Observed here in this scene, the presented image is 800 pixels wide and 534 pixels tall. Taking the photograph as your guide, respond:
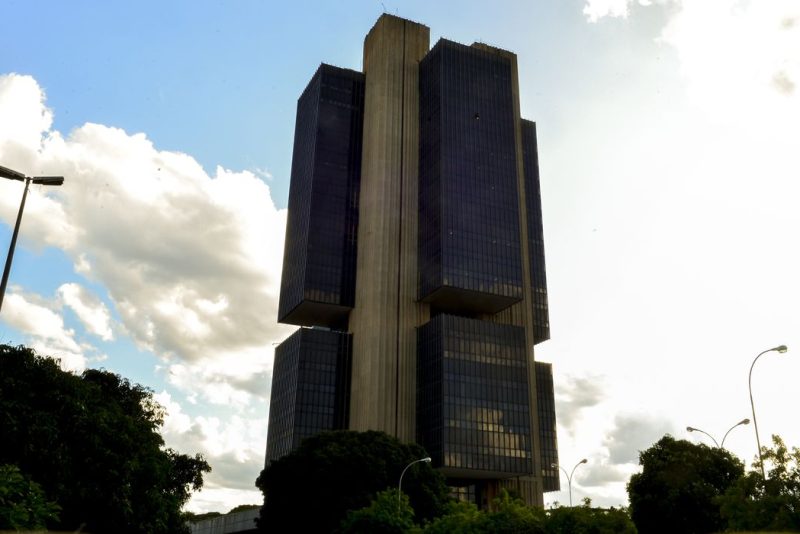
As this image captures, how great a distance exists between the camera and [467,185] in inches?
5620

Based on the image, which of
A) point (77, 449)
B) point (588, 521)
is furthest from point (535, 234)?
point (77, 449)

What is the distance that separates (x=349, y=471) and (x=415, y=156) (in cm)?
8332

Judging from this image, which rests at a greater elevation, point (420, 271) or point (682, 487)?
point (420, 271)

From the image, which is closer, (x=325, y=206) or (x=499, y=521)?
(x=499, y=521)

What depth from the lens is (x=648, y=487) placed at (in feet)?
256

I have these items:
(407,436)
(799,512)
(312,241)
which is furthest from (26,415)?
(312,241)

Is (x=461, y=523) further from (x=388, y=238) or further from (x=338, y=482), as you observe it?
(x=388, y=238)

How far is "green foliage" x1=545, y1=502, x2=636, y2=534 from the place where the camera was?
47.8m

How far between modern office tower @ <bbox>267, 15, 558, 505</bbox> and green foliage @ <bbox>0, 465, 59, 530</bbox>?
96173 millimetres

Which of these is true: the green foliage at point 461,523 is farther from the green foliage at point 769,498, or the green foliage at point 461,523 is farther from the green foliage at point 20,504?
the green foliage at point 20,504

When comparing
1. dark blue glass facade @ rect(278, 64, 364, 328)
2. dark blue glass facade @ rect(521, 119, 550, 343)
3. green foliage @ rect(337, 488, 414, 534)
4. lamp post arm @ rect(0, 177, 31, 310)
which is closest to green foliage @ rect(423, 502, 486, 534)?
green foliage @ rect(337, 488, 414, 534)

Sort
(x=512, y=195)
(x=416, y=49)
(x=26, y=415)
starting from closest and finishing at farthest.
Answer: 1. (x=26, y=415)
2. (x=512, y=195)
3. (x=416, y=49)

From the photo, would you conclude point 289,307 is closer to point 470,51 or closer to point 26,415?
point 470,51

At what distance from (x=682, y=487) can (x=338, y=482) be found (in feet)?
125
